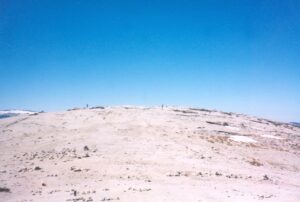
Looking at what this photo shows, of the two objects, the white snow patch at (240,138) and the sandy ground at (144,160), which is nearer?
the sandy ground at (144,160)

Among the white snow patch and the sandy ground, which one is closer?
the sandy ground

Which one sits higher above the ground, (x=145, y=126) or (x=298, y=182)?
(x=145, y=126)

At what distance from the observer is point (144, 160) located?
92.6 ft

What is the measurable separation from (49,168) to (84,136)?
10.6 m

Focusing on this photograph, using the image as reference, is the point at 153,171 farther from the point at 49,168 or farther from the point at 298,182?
the point at 298,182

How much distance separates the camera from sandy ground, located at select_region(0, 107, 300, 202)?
817 inches

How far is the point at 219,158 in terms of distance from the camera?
31062mm

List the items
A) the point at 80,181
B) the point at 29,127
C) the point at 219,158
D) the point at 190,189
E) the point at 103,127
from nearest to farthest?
the point at 190,189
the point at 80,181
the point at 219,158
the point at 103,127
the point at 29,127

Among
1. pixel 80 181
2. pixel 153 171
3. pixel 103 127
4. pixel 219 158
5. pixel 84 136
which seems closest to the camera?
pixel 80 181

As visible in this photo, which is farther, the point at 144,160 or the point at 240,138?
the point at 240,138

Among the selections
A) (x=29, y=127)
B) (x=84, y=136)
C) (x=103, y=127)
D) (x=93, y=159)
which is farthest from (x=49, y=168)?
(x=29, y=127)

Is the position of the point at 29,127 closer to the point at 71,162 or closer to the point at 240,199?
the point at 71,162

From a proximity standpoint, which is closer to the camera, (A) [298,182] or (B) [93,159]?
(A) [298,182]

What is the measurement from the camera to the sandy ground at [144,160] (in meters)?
20.8
